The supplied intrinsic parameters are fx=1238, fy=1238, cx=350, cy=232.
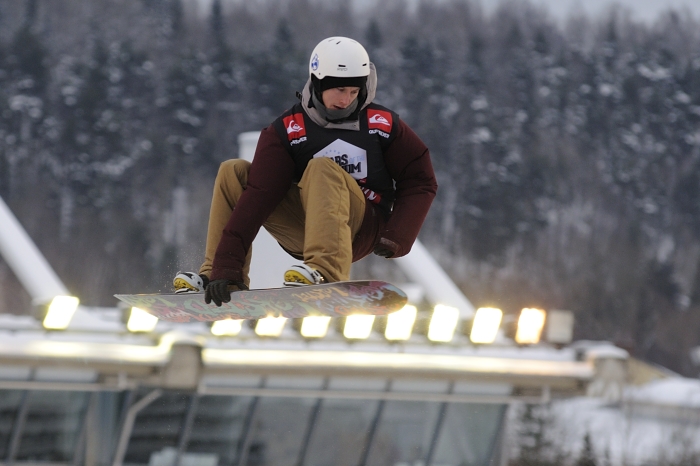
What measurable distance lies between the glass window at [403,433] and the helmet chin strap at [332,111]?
63.8ft

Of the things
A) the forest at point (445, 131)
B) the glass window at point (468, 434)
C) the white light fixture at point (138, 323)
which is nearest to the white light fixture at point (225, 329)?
the white light fixture at point (138, 323)

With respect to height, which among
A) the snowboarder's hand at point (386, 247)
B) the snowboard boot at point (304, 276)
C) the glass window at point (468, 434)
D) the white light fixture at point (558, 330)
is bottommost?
the glass window at point (468, 434)

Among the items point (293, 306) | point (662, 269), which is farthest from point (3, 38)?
point (293, 306)

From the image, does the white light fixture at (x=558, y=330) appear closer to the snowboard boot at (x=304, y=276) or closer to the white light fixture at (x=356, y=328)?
the white light fixture at (x=356, y=328)

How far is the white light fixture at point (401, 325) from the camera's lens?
2550 cm

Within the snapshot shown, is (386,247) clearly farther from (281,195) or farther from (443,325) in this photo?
(443,325)

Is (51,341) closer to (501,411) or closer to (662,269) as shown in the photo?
(501,411)

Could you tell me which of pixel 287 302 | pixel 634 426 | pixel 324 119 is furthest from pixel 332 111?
pixel 634 426

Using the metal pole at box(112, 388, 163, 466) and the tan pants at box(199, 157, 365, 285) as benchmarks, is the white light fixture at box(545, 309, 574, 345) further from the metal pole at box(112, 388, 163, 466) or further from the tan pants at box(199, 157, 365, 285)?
the tan pants at box(199, 157, 365, 285)

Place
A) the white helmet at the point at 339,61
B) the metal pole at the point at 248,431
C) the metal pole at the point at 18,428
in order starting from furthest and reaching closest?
1. the metal pole at the point at 248,431
2. the metal pole at the point at 18,428
3. the white helmet at the point at 339,61

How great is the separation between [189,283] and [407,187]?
1.23 metres

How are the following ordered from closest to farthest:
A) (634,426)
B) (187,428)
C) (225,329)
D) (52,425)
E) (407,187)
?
(407,187) → (52,425) → (187,428) → (225,329) → (634,426)

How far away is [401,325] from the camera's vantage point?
25.6 metres

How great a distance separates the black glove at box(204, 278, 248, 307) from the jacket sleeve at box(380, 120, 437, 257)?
0.79 m
